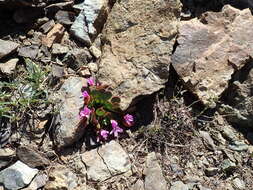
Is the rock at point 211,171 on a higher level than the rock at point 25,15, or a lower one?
lower

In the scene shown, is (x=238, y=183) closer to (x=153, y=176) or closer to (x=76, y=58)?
(x=153, y=176)

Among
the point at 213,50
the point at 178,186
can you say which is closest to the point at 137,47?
the point at 213,50

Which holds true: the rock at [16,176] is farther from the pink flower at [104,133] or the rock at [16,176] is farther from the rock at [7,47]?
the rock at [7,47]

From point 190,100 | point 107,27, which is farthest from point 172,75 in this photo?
point 107,27

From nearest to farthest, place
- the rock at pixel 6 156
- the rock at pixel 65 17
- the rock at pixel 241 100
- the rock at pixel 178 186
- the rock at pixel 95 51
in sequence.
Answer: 1. the rock at pixel 6 156
2. the rock at pixel 178 186
3. the rock at pixel 241 100
4. the rock at pixel 95 51
5. the rock at pixel 65 17

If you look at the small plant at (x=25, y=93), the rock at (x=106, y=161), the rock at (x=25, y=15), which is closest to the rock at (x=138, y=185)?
the rock at (x=106, y=161)

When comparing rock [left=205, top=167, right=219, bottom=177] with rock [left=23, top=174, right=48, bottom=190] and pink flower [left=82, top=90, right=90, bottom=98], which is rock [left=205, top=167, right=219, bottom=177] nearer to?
pink flower [left=82, top=90, right=90, bottom=98]

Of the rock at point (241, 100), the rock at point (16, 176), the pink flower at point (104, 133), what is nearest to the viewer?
the rock at point (16, 176)
